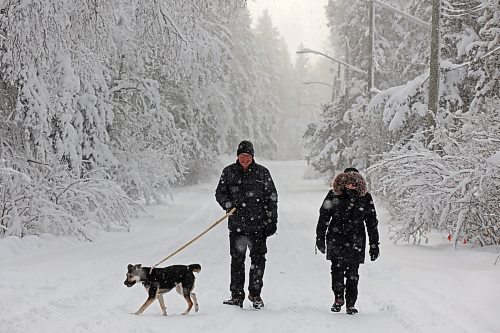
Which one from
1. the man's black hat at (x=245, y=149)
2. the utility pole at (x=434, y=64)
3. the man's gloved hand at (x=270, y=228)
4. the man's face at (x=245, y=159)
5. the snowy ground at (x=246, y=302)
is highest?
the utility pole at (x=434, y=64)

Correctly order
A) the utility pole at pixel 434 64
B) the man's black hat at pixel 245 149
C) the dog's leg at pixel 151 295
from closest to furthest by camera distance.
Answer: the dog's leg at pixel 151 295 → the man's black hat at pixel 245 149 → the utility pole at pixel 434 64

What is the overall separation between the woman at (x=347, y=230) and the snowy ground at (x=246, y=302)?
397 millimetres

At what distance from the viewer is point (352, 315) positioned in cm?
Result: 711

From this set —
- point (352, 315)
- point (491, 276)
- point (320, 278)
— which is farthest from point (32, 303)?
point (491, 276)

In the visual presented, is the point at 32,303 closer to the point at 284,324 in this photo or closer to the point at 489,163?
the point at 284,324

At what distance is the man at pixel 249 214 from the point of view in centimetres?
759

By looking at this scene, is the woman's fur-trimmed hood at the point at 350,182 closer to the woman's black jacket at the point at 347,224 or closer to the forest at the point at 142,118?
the woman's black jacket at the point at 347,224

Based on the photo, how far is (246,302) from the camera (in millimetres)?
8008

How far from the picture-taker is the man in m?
7.59

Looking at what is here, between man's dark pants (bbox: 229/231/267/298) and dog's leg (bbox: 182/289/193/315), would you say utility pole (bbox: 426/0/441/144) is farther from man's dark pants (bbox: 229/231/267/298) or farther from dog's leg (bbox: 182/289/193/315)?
dog's leg (bbox: 182/289/193/315)

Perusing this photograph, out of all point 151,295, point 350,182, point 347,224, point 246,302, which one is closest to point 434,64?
point 350,182

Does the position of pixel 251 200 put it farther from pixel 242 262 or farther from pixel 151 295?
pixel 151 295

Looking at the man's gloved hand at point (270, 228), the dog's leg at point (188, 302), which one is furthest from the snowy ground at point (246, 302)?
the man's gloved hand at point (270, 228)

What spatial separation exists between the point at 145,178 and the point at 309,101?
2546 inches
